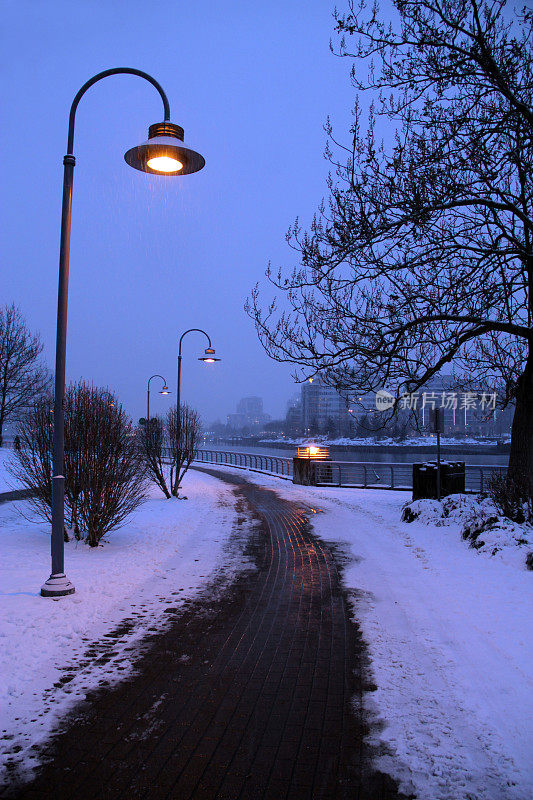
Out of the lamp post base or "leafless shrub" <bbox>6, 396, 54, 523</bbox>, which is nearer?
the lamp post base

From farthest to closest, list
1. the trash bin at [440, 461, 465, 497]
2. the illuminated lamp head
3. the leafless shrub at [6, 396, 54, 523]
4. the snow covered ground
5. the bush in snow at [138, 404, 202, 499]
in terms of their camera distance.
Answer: the bush in snow at [138, 404, 202, 499] → the trash bin at [440, 461, 465, 497] → the leafless shrub at [6, 396, 54, 523] → the illuminated lamp head → the snow covered ground

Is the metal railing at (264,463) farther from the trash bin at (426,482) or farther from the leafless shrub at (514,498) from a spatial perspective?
the leafless shrub at (514,498)

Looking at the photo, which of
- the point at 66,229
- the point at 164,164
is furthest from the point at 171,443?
the point at 164,164

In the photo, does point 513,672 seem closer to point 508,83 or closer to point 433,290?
point 433,290

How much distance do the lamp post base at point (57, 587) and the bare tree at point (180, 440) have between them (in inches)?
421

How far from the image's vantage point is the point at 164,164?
6297mm

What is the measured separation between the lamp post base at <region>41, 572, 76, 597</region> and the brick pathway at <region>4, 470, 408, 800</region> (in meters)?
1.38

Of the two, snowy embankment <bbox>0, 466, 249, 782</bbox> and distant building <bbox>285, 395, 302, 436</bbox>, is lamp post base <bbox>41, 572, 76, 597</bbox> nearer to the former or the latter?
snowy embankment <bbox>0, 466, 249, 782</bbox>

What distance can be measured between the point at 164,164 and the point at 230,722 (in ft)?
19.6

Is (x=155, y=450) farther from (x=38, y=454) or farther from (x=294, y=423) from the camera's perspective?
(x=294, y=423)

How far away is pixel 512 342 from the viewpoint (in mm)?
11711

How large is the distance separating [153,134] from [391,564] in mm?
7223

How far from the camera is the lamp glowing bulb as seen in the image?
20.3 ft

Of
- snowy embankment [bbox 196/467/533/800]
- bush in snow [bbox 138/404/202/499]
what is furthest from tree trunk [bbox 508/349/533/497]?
bush in snow [bbox 138/404/202/499]
